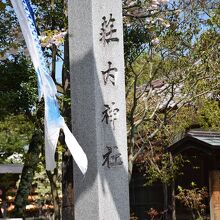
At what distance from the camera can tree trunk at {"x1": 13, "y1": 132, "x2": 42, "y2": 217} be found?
11.2 m

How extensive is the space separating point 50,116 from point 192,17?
5563mm

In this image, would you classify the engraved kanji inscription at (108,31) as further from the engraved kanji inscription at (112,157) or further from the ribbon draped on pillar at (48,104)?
the engraved kanji inscription at (112,157)

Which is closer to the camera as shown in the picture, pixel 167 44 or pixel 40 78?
pixel 40 78

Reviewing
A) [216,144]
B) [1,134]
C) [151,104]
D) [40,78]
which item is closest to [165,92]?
[151,104]

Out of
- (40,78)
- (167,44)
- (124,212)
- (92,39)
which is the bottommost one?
(124,212)

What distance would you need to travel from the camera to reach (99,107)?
683 centimetres

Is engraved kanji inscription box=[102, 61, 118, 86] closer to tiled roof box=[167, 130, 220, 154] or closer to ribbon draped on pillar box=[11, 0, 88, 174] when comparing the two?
ribbon draped on pillar box=[11, 0, 88, 174]

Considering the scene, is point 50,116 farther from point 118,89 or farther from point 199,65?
point 199,65

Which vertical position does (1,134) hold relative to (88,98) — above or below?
above

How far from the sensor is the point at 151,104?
11.8 m

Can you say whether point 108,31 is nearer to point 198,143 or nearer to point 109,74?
point 109,74

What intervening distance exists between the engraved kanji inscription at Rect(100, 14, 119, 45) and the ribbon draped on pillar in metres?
0.88

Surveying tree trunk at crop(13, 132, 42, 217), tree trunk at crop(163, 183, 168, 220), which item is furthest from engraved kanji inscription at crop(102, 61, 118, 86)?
tree trunk at crop(163, 183, 168, 220)

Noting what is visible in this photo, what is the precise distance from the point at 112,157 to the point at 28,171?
A: 5.69 m
